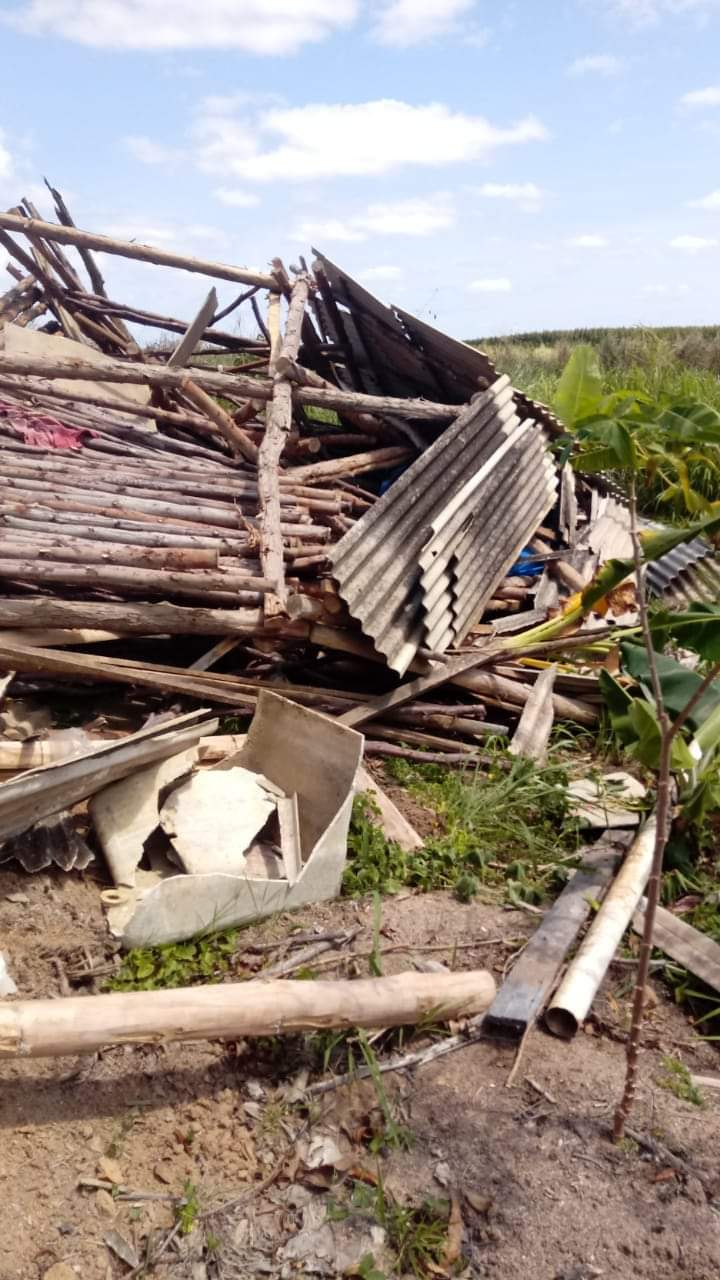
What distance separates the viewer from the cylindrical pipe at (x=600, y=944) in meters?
3.24

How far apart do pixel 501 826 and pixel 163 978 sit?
180 centimetres

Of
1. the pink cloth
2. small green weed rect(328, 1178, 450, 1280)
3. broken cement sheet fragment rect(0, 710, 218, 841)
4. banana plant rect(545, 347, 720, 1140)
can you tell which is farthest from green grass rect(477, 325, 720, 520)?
small green weed rect(328, 1178, 450, 1280)

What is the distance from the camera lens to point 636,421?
9.43ft

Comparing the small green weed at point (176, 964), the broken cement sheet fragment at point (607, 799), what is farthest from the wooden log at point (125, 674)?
the broken cement sheet fragment at point (607, 799)

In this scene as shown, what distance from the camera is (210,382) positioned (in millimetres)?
5957

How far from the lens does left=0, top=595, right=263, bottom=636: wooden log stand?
4531mm

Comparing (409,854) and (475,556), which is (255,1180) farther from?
(475,556)

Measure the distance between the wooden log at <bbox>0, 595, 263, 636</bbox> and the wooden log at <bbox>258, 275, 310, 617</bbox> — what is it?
189mm

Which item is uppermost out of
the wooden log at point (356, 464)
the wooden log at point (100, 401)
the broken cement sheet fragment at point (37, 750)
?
the wooden log at point (100, 401)

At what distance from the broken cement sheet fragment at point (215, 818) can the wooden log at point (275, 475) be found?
1.01 metres

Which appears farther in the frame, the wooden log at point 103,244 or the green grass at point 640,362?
the green grass at point 640,362

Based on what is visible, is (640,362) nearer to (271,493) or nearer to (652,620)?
(271,493)

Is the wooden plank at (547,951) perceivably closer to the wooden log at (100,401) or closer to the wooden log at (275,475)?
the wooden log at (275,475)

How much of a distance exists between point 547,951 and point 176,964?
4.33 feet
